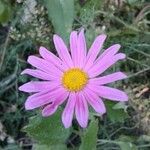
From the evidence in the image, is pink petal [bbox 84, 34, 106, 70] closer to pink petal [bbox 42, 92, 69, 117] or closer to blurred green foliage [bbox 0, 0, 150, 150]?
pink petal [bbox 42, 92, 69, 117]

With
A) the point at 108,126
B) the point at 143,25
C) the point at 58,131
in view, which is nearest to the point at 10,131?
the point at 108,126

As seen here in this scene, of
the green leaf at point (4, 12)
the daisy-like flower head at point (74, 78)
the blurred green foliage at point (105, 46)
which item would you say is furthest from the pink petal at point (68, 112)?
the green leaf at point (4, 12)

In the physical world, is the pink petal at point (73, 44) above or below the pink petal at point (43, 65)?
above

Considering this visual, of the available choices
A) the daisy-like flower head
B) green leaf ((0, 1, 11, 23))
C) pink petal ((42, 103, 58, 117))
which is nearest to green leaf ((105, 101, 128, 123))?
the daisy-like flower head

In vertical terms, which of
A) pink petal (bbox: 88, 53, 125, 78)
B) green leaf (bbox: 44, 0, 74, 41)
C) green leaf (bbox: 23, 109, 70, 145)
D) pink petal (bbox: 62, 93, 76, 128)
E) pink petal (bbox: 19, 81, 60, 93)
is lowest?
green leaf (bbox: 23, 109, 70, 145)

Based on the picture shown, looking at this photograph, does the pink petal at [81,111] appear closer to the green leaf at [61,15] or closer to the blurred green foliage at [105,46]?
the green leaf at [61,15]

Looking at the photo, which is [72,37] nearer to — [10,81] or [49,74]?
[49,74]

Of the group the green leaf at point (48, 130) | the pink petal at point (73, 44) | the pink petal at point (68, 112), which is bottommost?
the green leaf at point (48, 130)
